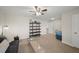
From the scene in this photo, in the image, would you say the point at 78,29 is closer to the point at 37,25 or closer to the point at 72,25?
the point at 72,25

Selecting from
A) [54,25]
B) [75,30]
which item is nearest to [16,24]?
[54,25]

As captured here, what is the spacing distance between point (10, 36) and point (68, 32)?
1.20 meters

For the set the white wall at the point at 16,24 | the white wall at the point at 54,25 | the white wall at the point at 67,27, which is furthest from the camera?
the white wall at the point at 54,25

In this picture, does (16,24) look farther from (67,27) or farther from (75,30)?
(75,30)

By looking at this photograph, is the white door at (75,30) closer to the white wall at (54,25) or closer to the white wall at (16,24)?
the white wall at (54,25)

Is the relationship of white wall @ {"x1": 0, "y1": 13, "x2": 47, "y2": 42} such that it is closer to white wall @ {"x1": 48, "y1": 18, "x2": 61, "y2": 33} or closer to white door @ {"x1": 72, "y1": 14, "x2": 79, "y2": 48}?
white wall @ {"x1": 48, "y1": 18, "x2": 61, "y2": 33}

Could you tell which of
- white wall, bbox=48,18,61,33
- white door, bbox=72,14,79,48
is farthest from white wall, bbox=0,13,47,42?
white door, bbox=72,14,79,48

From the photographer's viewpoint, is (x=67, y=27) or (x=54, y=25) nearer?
(x=67, y=27)

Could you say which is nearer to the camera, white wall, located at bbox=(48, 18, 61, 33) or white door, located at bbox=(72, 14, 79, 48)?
white door, located at bbox=(72, 14, 79, 48)

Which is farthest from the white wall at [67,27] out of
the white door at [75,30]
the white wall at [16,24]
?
the white wall at [16,24]

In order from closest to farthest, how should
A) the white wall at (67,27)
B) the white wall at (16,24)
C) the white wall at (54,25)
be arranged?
the white wall at (16,24) < the white wall at (67,27) < the white wall at (54,25)

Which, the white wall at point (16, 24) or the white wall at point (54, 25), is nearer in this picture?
the white wall at point (16, 24)

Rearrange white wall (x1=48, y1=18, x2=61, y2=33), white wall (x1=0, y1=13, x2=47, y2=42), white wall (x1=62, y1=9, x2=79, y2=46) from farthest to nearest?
white wall (x1=48, y1=18, x2=61, y2=33)
white wall (x1=62, y1=9, x2=79, y2=46)
white wall (x1=0, y1=13, x2=47, y2=42)

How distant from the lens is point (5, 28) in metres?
1.55
